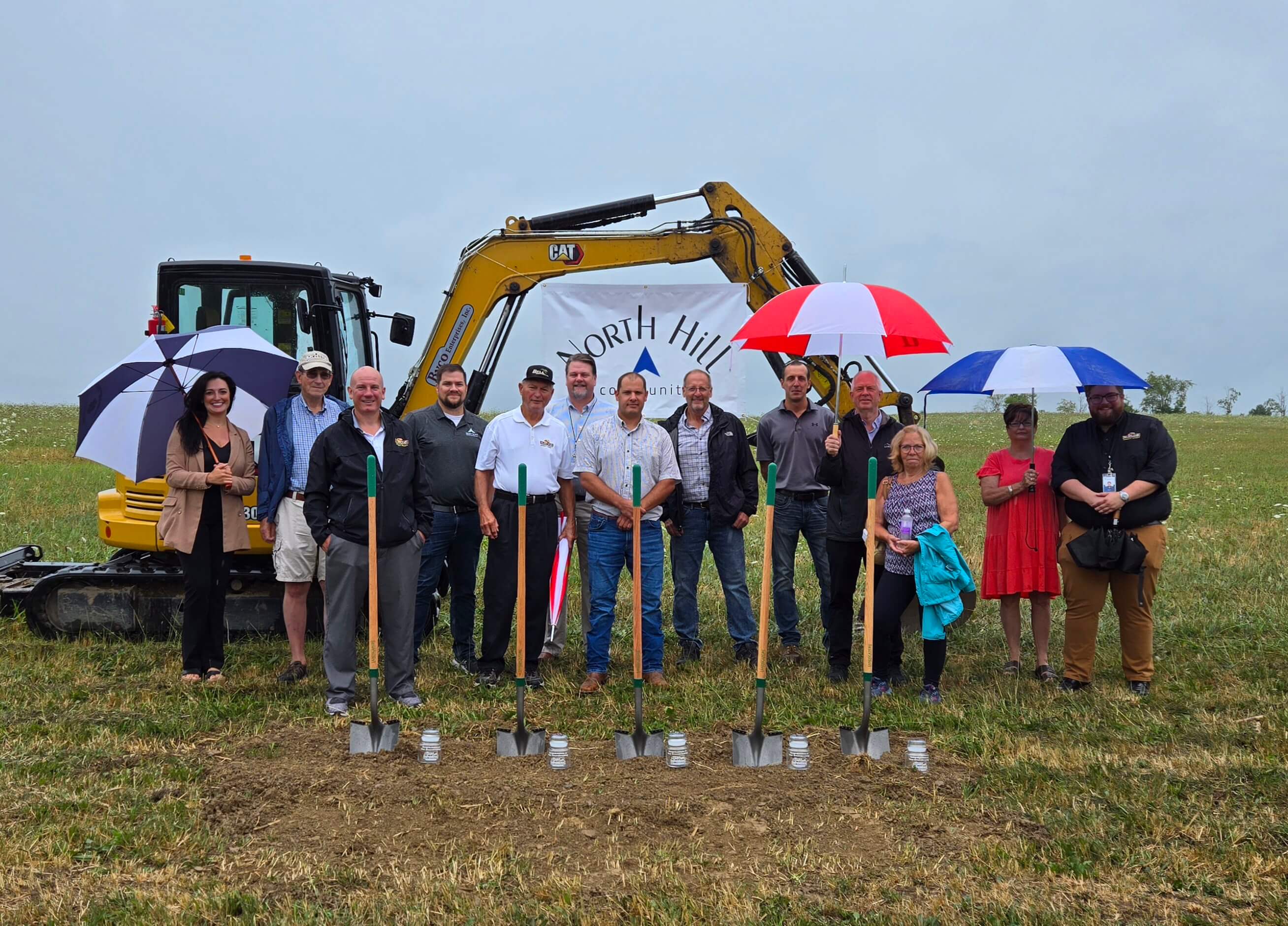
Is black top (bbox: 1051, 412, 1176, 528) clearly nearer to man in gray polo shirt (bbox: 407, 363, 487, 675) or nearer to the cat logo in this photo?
man in gray polo shirt (bbox: 407, 363, 487, 675)

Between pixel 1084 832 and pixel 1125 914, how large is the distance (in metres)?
0.77

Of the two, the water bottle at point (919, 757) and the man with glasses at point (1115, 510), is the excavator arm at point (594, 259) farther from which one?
the water bottle at point (919, 757)

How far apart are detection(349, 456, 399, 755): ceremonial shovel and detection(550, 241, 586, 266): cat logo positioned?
12.8 feet

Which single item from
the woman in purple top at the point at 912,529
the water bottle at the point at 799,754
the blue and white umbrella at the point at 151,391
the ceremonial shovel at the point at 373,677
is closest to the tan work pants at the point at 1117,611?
the woman in purple top at the point at 912,529

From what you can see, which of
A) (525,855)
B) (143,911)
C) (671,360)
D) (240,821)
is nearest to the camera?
(143,911)

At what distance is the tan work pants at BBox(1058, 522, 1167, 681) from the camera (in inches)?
290

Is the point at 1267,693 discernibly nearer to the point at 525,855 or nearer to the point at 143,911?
the point at 525,855

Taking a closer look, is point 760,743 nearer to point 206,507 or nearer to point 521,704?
point 521,704

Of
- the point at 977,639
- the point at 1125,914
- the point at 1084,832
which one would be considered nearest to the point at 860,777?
the point at 1084,832

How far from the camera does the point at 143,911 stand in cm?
432

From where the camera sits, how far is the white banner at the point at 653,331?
9922 millimetres

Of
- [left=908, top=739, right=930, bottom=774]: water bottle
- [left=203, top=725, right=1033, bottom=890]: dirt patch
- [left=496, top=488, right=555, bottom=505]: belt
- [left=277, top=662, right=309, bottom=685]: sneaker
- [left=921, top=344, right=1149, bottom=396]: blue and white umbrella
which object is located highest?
[left=921, top=344, right=1149, bottom=396]: blue and white umbrella

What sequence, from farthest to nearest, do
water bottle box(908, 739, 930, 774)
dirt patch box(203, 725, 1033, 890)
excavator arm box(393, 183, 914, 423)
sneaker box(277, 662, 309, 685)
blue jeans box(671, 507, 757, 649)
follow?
1. excavator arm box(393, 183, 914, 423)
2. blue jeans box(671, 507, 757, 649)
3. sneaker box(277, 662, 309, 685)
4. water bottle box(908, 739, 930, 774)
5. dirt patch box(203, 725, 1033, 890)

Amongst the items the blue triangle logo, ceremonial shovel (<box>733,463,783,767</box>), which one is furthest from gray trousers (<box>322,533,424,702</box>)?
the blue triangle logo
